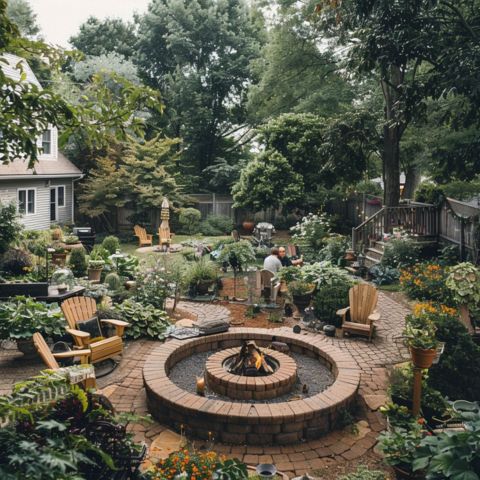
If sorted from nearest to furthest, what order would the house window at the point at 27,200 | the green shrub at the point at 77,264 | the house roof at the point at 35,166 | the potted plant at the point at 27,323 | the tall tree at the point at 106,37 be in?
the potted plant at the point at 27,323 → the green shrub at the point at 77,264 → the house roof at the point at 35,166 → the house window at the point at 27,200 → the tall tree at the point at 106,37

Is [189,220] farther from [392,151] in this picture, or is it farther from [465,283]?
[465,283]

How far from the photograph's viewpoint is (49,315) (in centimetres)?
852

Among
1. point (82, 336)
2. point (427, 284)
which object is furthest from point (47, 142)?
point (427, 284)

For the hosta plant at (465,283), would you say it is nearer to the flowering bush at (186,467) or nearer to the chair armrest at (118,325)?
the flowering bush at (186,467)

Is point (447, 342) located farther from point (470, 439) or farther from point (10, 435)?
point (10, 435)

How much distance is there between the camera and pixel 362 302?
978cm

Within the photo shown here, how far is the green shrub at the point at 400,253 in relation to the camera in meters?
14.7

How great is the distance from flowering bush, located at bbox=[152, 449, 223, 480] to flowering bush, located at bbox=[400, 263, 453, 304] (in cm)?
807

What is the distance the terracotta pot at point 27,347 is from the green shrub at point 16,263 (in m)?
4.23

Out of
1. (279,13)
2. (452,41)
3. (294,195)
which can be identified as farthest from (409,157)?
(452,41)

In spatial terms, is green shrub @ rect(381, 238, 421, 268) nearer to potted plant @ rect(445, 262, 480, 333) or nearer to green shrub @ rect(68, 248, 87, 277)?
potted plant @ rect(445, 262, 480, 333)

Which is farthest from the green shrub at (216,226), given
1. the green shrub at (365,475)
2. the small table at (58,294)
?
the green shrub at (365,475)

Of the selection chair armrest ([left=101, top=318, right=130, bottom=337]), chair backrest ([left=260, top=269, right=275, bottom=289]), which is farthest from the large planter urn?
chair armrest ([left=101, top=318, right=130, bottom=337])

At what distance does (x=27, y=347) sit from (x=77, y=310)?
979 mm
